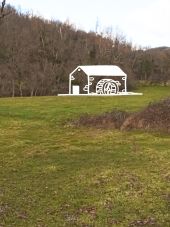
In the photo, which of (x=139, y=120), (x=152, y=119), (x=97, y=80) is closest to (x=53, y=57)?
(x=97, y=80)

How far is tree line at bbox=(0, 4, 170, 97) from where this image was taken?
53.4 meters

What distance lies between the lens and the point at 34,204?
23.1ft

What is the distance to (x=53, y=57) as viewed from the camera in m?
59.8

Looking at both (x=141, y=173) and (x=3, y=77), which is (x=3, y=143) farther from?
(x=3, y=77)

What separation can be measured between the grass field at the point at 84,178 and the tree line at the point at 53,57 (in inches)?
1481

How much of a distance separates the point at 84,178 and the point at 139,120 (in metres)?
7.91

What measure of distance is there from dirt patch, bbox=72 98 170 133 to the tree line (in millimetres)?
34301

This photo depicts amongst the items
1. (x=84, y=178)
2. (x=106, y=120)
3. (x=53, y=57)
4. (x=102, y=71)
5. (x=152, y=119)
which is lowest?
(x=84, y=178)

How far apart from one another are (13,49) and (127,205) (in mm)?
54072

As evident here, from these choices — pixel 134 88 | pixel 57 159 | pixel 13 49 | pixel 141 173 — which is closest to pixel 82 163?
pixel 57 159

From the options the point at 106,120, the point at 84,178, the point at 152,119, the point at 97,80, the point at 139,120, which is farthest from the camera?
the point at 97,80

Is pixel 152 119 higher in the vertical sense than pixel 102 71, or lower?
lower

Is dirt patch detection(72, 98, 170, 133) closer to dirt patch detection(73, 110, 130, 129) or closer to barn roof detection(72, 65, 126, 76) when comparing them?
dirt patch detection(73, 110, 130, 129)

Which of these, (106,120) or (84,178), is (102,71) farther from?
(84,178)
